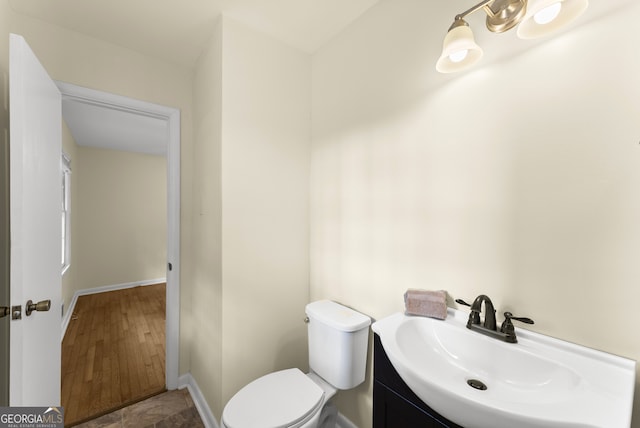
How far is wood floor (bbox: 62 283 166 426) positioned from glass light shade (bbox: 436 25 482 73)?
2708 mm

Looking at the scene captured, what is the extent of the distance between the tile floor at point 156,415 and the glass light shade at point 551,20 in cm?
249

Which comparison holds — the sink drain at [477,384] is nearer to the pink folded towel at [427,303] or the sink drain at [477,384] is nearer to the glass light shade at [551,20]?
the pink folded towel at [427,303]

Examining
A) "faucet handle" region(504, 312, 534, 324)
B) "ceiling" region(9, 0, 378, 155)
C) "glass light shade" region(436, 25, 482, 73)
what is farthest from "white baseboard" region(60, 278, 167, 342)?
"glass light shade" region(436, 25, 482, 73)

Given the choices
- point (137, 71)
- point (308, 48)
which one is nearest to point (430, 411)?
point (308, 48)

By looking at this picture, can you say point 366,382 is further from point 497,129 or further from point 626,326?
point 497,129

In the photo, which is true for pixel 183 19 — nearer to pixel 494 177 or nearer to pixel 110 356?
pixel 494 177

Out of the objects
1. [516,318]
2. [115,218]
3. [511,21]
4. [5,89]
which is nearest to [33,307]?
[5,89]

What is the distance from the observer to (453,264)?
41.9 inches

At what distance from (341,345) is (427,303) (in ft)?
1.69

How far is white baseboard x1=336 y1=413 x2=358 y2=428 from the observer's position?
4.89 feet

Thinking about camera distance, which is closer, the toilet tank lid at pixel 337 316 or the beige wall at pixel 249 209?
the toilet tank lid at pixel 337 316

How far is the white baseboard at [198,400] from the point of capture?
61.8 inches

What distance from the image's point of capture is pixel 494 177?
0.95m

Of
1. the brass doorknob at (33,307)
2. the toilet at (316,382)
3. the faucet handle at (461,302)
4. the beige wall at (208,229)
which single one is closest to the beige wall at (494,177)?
the faucet handle at (461,302)
